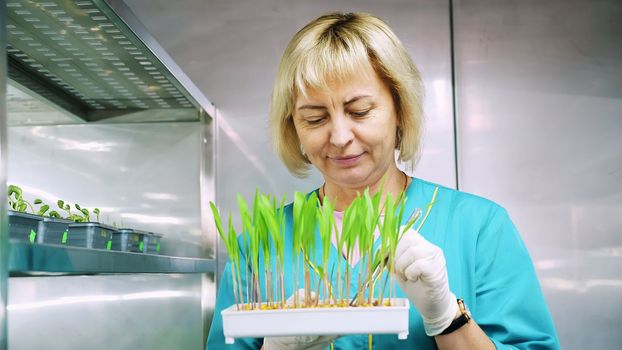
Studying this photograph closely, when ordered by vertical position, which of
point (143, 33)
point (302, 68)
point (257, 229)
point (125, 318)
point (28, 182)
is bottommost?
point (125, 318)

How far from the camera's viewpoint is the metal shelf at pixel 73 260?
914mm

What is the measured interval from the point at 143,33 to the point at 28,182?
0.74m

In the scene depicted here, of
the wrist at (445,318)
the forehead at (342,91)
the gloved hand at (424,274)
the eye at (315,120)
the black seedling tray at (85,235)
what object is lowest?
the wrist at (445,318)

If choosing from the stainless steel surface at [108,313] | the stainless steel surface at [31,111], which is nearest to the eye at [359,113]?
the stainless steel surface at [31,111]

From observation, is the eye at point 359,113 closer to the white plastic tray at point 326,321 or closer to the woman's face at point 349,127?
the woman's face at point 349,127

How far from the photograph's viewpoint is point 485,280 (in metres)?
1.32

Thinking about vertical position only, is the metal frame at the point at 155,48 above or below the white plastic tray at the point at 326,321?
above

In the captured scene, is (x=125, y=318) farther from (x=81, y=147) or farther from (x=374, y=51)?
(x=374, y=51)

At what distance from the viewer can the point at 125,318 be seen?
2.09 meters

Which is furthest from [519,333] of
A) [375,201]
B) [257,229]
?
[257,229]

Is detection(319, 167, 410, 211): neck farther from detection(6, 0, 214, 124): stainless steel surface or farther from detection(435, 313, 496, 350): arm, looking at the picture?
detection(6, 0, 214, 124): stainless steel surface

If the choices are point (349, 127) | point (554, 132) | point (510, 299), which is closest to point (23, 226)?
point (349, 127)

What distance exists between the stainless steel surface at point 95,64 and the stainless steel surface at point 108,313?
18.4 inches

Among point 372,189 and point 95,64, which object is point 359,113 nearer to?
point 372,189
